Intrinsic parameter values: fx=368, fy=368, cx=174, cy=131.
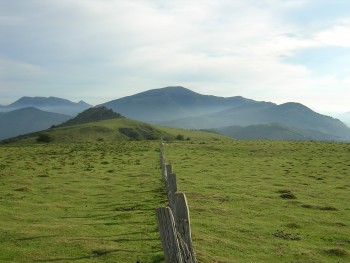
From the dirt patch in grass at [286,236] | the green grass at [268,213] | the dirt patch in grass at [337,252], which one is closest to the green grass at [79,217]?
the green grass at [268,213]

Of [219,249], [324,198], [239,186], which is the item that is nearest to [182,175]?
[239,186]

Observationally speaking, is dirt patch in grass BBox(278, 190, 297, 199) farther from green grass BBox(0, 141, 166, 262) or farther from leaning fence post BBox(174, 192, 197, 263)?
→ leaning fence post BBox(174, 192, 197, 263)

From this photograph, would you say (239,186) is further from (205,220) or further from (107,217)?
(107,217)

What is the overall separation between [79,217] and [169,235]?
16.2m

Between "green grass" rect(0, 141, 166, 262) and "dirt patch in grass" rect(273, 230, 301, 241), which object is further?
"dirt patch in grass" rect(273, 230, 301, 241)

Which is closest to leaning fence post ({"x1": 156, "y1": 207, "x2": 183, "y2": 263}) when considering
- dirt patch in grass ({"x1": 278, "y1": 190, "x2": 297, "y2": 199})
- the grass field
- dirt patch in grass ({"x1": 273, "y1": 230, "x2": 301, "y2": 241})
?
the grass field

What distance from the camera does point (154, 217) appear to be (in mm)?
22969

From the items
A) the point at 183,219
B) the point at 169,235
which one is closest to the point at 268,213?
the point at 183,219

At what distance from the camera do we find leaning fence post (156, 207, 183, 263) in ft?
29.1

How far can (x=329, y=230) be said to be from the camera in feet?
75.9

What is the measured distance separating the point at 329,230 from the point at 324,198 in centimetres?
1003

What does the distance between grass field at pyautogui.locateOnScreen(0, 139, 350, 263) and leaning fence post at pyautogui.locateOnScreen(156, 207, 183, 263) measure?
287 inches

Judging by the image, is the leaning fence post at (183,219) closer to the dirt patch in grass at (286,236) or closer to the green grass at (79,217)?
the green grass at (79,217)

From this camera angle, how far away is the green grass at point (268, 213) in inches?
739
